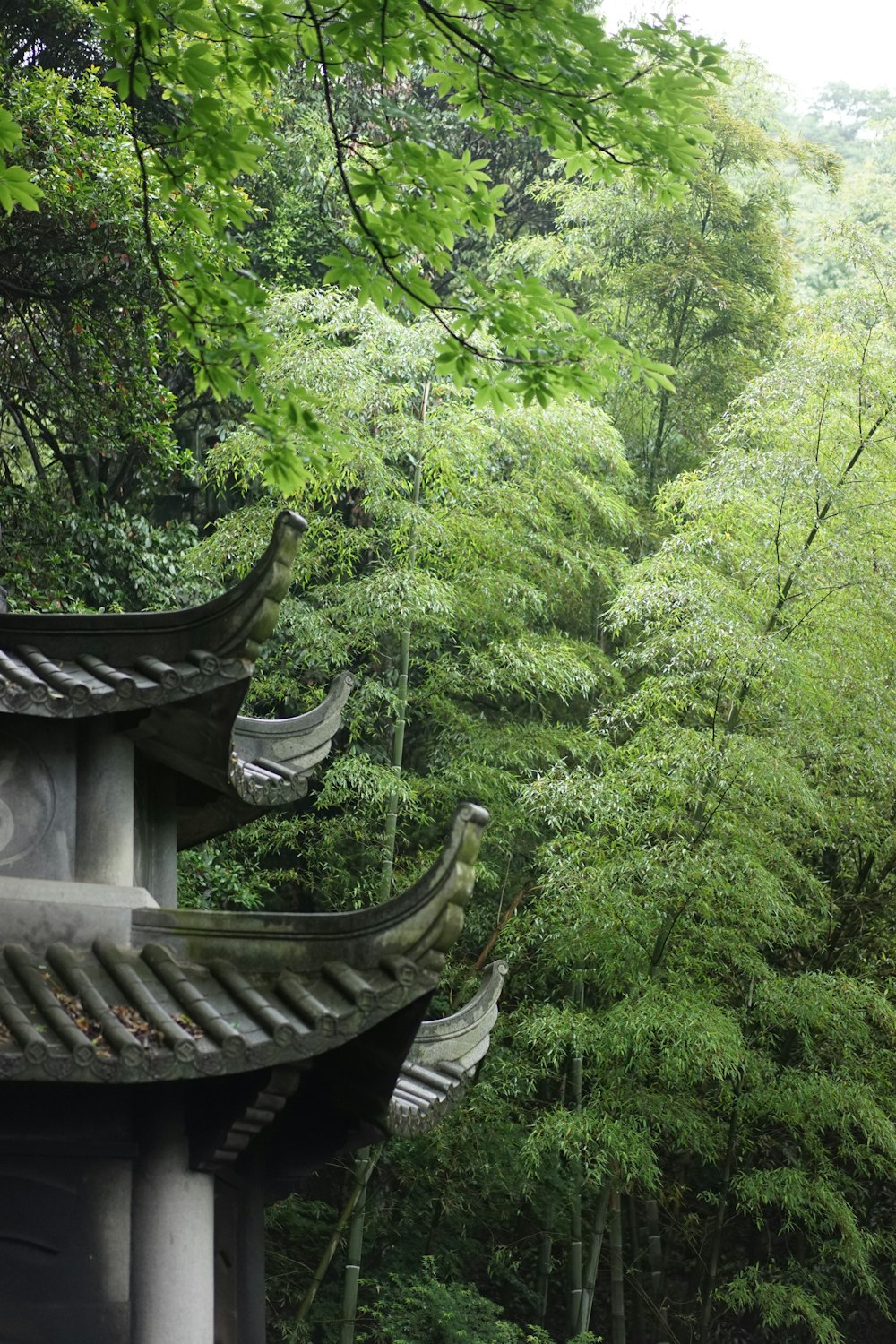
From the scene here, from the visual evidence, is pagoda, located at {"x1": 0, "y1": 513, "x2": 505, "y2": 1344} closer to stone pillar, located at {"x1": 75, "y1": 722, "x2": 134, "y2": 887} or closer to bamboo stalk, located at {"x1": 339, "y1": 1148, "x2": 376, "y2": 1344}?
stone pillar, located at {"x1": 75, "y1": 722, "x2": 134, "y2": 887}

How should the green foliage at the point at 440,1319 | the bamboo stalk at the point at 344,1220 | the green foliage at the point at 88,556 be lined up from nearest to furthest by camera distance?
the green foliage at the point at 88,556 < the bamboo stalk at the point at 344,1220 < the green foliage at the point at 440,1319

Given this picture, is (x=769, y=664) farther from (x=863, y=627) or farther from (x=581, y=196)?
(x=581, y=196)

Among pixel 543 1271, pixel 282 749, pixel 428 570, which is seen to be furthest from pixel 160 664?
pixel 543 1271

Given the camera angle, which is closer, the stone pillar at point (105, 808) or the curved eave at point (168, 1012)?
the curved eave at point (168, 1012)

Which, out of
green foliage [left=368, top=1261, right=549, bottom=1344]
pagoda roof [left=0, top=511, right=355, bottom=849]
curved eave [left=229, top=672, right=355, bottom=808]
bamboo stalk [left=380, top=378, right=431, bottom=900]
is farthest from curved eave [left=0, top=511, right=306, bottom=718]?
green foliage [left=368, top=1261, right=549, bottom=1344]

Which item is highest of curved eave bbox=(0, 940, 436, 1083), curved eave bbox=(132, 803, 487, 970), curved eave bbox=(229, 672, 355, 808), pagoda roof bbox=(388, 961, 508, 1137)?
curved eave bbox=(229, 672, 355, 808)

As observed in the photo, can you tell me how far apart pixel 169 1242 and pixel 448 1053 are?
2041 mm

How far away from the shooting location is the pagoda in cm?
317

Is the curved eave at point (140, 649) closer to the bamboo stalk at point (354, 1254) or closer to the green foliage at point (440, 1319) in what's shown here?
the bamboo stalk at point (354, 1254)

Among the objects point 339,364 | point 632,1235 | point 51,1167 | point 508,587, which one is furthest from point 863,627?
point 51,1167

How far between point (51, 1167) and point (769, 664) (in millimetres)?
5225

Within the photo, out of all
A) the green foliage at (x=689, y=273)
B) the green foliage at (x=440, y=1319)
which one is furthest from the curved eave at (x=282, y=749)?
the green foliage at (x=689, y=273)

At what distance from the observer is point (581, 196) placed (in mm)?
11453

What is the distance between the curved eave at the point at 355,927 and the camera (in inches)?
124
